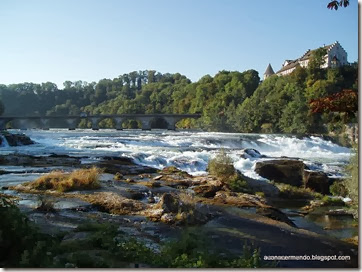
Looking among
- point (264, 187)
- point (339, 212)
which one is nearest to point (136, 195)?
point (264, 187)

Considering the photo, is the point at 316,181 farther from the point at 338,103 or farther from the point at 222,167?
the point at 338,103

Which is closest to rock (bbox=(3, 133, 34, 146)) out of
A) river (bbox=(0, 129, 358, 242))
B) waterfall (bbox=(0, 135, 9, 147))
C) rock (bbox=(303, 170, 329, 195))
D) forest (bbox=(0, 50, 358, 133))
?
waterfall (bbox=(0, 135, 9, 147))

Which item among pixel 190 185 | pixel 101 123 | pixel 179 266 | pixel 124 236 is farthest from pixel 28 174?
pixel 101 123

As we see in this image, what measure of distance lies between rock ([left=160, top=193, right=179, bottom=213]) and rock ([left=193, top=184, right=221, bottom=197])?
8.50ft

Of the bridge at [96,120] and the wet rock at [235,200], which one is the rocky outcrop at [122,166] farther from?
the bridge at [96,120]

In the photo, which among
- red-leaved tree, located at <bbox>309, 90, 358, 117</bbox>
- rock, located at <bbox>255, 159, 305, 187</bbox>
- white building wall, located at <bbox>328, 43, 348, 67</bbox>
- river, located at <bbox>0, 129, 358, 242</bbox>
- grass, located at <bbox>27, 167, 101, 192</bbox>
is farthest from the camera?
white building wall, located at <bbox>328, 43, 348, 67</bbox>

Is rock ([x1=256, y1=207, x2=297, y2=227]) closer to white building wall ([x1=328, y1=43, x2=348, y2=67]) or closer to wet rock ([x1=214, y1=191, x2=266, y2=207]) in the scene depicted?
wet rock ([x1=214, y1=191, x2=266, y2=207])

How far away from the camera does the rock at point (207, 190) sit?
10.4m

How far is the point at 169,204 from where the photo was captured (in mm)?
7703

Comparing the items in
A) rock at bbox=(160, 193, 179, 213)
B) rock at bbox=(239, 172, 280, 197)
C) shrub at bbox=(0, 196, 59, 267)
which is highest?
shrub at bbox=(0, 196, 59, 267)

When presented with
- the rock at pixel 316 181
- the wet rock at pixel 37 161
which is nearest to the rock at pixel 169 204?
the rock at pixel 316 181

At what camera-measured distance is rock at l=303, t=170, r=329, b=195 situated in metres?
13.5

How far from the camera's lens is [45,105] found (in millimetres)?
50469

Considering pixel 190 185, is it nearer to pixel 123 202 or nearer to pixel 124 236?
pixel 123 202
